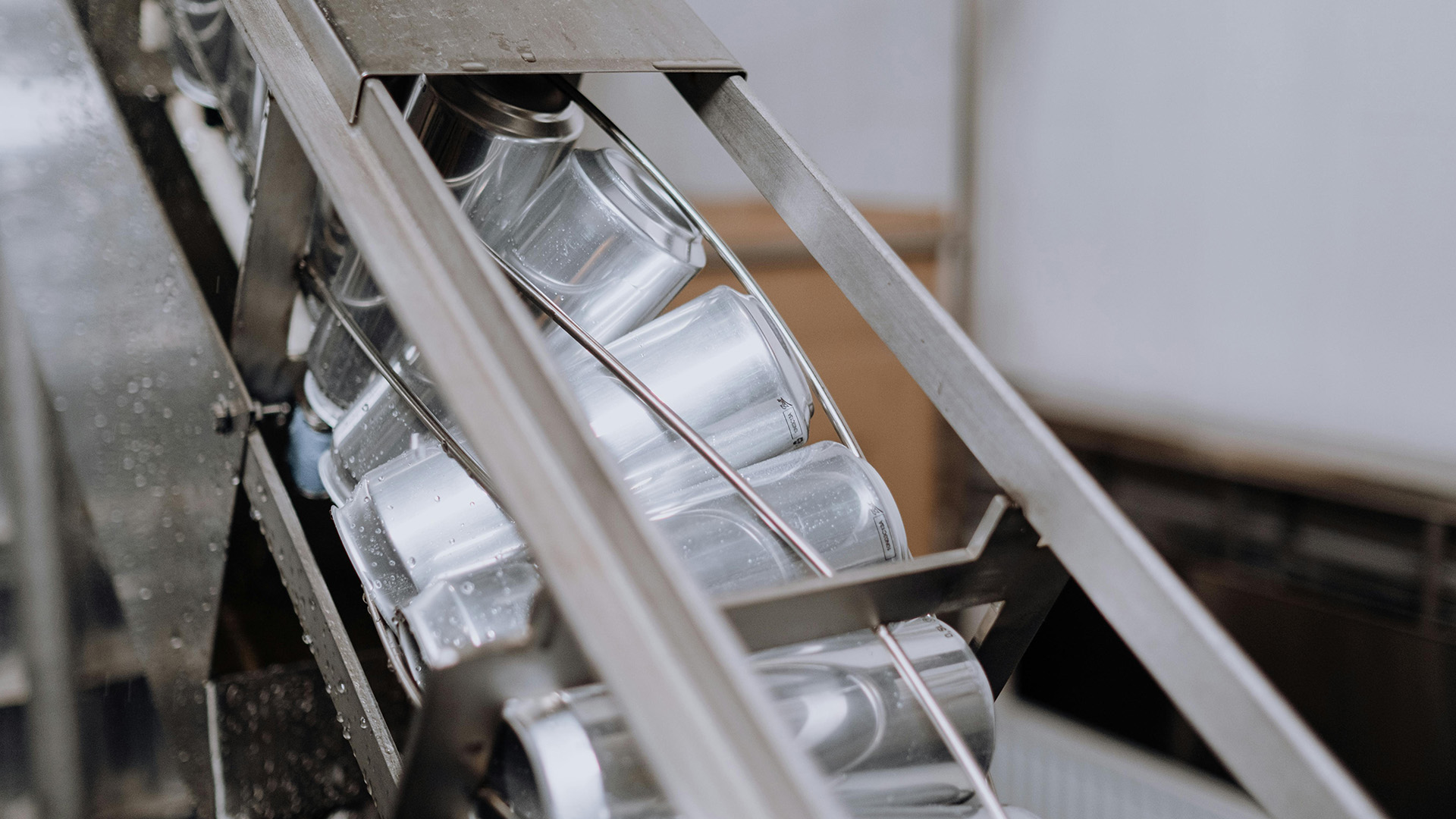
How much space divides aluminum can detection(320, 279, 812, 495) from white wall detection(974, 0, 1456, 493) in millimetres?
1617

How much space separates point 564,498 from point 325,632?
296 mm

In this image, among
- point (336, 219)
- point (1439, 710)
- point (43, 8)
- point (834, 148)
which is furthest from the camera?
point (834, 148)

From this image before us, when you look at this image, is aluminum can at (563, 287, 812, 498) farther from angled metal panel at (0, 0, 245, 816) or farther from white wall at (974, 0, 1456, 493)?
white wall at (974, 0, 1456, 493)

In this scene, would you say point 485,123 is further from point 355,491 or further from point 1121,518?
point 1121,518

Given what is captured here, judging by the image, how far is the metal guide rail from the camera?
28 cm

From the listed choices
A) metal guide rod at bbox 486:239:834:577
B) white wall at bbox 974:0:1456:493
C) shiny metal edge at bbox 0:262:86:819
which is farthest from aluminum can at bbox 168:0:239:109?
white wall at bbox 974:0:1456:493

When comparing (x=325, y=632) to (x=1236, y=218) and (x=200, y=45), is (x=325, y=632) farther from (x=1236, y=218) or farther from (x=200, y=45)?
(x=1236, y=218)

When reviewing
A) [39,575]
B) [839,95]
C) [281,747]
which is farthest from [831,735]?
[839,95]

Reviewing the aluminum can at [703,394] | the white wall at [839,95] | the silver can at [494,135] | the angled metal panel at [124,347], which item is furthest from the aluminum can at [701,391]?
the white wall at [839,95]

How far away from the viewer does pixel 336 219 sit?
62 centimetres

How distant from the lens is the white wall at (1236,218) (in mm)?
1713

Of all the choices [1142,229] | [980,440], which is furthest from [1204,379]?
[980,440]

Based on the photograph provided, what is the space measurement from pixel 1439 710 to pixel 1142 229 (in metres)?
1.02

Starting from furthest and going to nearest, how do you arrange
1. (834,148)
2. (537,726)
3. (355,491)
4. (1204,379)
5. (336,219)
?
1. (834,148)
2. (1204,379)
3. (336,219)
4. (355,491)
5. (537,726)
